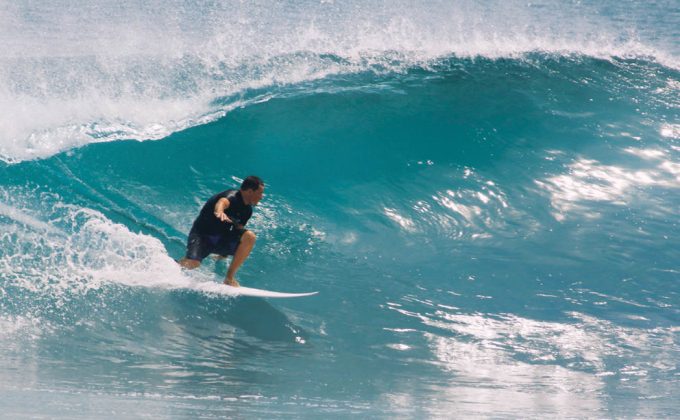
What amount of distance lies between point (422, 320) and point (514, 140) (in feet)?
12.3

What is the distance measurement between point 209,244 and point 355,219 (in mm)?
1965

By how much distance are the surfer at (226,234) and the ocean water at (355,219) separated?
0.23 meters

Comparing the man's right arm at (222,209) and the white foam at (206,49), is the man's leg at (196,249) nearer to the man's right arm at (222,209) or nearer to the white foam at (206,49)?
the man's right arm at (222,209)

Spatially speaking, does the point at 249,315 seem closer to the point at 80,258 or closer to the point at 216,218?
the point at 216,218

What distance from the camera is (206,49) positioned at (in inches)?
451

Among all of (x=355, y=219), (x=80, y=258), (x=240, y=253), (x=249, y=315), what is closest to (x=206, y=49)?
(x=355, y=219)

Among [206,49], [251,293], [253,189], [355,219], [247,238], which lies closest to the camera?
[251,293]

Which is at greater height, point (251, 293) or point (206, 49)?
point (206, 49)

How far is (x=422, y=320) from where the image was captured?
6.06m

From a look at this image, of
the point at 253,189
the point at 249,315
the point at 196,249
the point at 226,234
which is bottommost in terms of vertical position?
the point at 249,315

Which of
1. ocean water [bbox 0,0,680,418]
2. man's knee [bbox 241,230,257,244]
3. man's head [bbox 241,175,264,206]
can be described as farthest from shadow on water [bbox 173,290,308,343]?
man's head [bbox 241,175,264,206]

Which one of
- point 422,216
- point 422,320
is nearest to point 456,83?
point 422,216

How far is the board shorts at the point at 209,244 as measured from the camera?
6414 millimetres

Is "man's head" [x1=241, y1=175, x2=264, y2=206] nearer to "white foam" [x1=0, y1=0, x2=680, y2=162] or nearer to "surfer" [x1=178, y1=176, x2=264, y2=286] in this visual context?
"surfer" [x1=178, y1=176, x2=264, y2=286]
